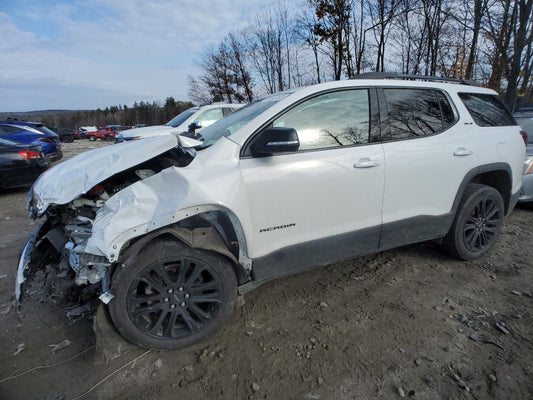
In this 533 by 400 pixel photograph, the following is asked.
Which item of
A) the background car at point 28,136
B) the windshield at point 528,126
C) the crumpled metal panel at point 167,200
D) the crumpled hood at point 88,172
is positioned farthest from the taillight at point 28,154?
the windshield at point 528,126

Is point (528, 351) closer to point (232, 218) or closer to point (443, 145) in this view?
point (443, 145)

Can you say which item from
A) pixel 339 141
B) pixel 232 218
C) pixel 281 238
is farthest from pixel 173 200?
pixel 339 141

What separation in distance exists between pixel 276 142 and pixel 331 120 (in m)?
0.66

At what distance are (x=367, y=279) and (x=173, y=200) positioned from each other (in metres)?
2.10

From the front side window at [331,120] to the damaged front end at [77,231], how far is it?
86 centimetres

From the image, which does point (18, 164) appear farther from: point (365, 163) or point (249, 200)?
point (365, 163)

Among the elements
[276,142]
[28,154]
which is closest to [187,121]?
[28,154]

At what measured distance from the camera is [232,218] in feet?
6.70

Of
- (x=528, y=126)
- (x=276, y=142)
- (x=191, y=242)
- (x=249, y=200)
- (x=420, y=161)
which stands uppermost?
(x=276, y=142)

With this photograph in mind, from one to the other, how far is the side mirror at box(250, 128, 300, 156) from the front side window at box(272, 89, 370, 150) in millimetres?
230

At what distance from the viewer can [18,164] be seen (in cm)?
673

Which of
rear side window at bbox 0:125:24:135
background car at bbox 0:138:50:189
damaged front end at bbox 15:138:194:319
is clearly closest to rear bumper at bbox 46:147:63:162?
rear side window at bbox 0:125:24:135

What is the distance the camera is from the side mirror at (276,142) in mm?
1941

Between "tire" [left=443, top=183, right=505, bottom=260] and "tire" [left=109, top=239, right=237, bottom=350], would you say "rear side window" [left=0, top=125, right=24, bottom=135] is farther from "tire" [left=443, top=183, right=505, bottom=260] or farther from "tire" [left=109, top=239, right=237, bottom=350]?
"tire" [left=443, top=183, right=505, bottom=260]
